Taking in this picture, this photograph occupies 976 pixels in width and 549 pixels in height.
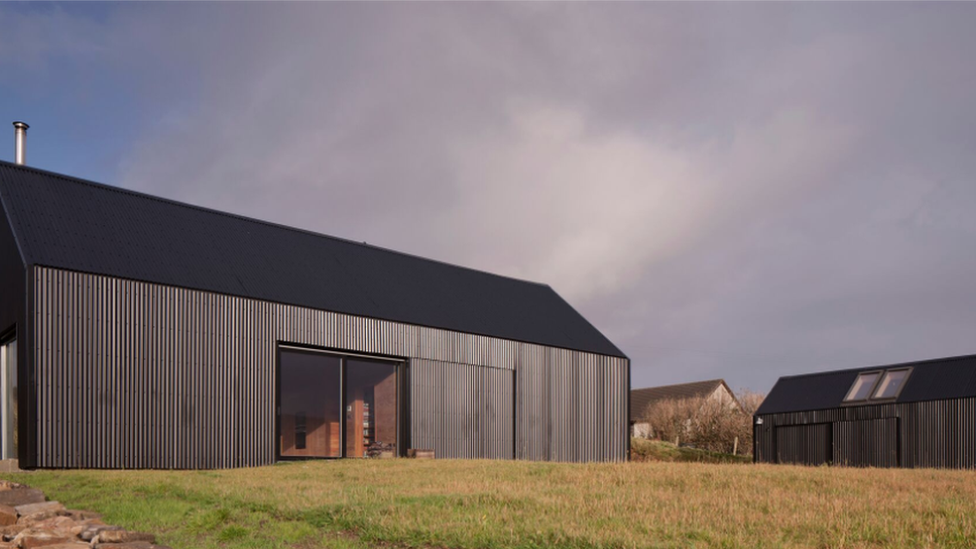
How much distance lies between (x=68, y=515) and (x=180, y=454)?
8.31 meters

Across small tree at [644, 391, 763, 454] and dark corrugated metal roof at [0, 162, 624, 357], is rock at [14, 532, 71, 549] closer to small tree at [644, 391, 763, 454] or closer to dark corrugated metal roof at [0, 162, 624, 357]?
dark corrugated metal roof at [0, 162, 624, 357]

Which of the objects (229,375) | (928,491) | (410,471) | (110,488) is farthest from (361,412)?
(928,491)

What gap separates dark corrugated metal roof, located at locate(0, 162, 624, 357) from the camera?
59.5 ft

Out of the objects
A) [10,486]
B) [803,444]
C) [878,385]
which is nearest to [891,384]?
[878,385]

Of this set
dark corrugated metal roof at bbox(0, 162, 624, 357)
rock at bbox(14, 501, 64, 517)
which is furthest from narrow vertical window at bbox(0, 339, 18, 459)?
rock at bbox(14, 501, 64, 517)

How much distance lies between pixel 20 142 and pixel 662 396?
150 feet

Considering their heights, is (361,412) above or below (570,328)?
below

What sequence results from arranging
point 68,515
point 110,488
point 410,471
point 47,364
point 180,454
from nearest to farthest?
point 68,515
point 110,488
point 410,471
point 47,364
point 180,454

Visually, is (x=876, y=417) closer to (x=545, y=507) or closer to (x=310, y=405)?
(x=310, y=405)

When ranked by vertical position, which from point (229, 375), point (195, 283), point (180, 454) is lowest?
point (180, 454)

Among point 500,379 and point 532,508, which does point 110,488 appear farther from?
point 500,379

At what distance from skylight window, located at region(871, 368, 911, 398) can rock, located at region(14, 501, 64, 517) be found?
27.6m

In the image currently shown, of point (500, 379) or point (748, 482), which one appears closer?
point (748, 482)

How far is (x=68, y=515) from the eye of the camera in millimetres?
9938
